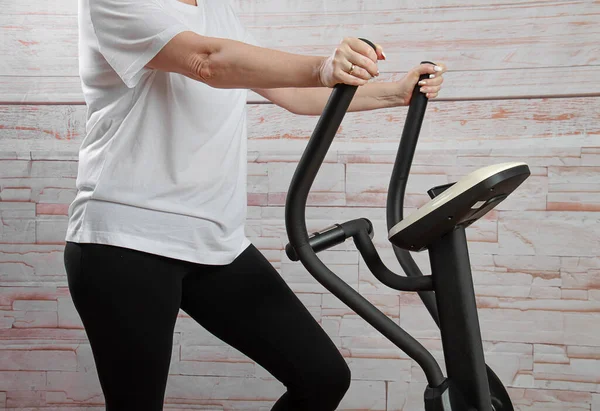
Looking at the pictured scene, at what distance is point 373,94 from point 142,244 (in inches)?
25.9

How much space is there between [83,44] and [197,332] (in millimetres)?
1392

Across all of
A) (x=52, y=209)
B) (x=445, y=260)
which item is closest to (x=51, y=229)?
(x=52, y=209)

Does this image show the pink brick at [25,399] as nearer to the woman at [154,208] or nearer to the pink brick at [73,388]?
the pink brick at [73,388]

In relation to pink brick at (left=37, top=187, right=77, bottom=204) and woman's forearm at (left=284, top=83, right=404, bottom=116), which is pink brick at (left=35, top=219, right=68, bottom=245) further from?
woman's forearm at (left=284, top=83, right=404, bottom=116)

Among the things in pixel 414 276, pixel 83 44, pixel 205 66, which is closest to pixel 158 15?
pixel 205 66

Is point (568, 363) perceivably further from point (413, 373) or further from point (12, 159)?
point (12, 159)

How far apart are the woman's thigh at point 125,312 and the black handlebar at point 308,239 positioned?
1.09ft

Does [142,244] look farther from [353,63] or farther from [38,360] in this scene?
[38,360]

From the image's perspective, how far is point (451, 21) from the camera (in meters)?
2.31

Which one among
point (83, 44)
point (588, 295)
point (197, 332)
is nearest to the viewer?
point (83, 44)

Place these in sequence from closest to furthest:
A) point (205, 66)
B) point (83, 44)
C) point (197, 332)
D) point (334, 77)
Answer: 1. point (334, 77)
2. point (205, 66)
3. point (83, 44)
4. point (197, 332)

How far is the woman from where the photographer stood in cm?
128

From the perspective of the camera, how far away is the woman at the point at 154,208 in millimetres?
1275

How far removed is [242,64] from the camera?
45.2 inches
